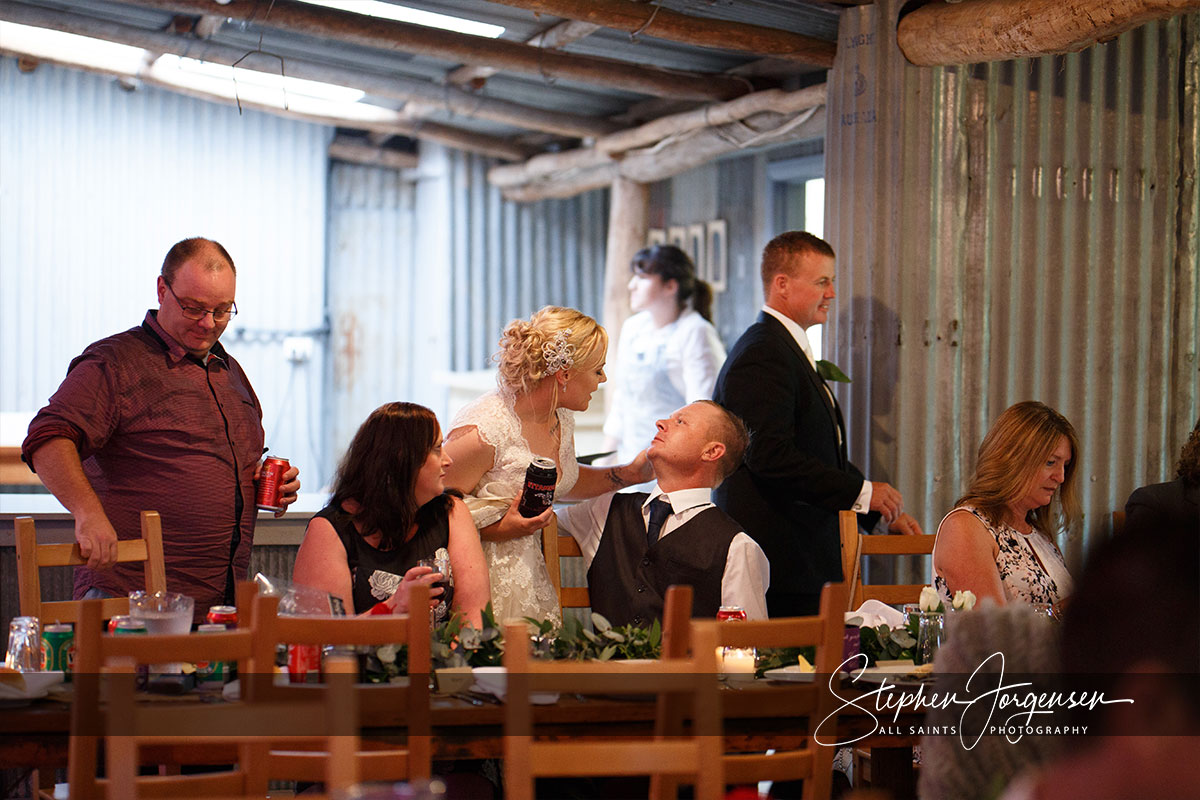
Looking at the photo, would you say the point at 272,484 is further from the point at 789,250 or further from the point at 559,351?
the point at 789,250

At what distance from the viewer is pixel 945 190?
458 cm

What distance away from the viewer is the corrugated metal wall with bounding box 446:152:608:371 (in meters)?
9.37

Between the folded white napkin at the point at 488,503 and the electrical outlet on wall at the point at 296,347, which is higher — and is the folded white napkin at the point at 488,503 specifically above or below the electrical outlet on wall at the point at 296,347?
below

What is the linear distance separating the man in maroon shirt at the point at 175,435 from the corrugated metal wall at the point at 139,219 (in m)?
5.04

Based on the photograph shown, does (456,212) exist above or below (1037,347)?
above

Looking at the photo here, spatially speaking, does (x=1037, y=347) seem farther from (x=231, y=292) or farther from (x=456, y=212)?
(x=456, y=212)

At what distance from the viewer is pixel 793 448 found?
4.14 metres

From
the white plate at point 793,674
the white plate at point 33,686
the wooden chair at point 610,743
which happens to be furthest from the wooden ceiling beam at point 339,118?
the wooden chair at point 610,743

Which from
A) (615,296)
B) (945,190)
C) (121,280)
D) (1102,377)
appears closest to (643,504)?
(945,190)

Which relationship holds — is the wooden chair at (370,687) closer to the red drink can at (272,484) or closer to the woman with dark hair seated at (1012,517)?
the red drink can at (272,484)

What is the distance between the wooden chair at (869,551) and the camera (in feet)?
12.4

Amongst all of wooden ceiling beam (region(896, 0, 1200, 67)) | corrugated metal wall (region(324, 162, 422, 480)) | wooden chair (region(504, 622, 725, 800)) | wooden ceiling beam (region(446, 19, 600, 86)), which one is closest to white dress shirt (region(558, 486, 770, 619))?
wooden chair (region(504, 622, 725, 800))

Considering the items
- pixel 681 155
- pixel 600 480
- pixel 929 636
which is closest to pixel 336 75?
pixel 681 155

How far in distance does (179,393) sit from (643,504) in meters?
1.41
